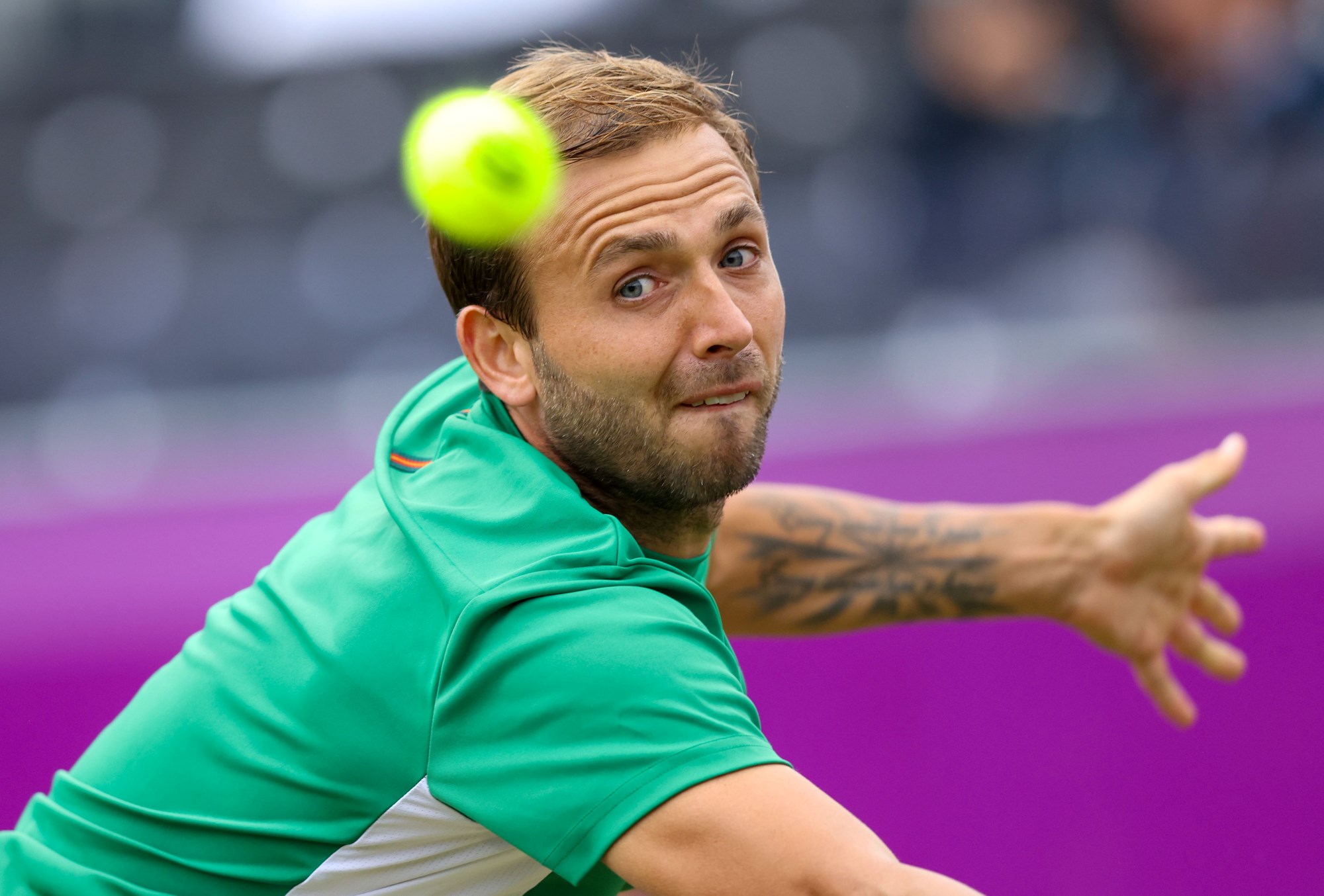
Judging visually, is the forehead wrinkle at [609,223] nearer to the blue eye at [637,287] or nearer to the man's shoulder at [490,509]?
the blue eye at [637,287]

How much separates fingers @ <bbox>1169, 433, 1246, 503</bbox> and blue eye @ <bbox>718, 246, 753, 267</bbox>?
1203mm

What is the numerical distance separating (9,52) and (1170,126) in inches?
174

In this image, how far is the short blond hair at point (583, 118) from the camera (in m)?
2.12

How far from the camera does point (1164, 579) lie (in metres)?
2.96

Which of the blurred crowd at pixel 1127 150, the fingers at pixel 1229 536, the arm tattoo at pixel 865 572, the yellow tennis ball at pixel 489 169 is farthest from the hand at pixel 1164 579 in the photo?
the blurred crowd at pixel 1127 150

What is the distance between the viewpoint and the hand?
114 inches

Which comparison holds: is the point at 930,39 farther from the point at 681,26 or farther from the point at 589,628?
the point at 589,628

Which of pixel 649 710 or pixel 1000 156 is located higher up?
pixel 1000 156

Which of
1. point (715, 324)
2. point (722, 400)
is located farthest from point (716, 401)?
point (715, 324)

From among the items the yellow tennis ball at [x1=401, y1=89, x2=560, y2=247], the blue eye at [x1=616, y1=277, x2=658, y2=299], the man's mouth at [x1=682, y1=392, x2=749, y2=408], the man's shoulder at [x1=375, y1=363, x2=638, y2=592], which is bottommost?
the man's shoulder at [x1=375, y1=363, x2=638, y2=592]

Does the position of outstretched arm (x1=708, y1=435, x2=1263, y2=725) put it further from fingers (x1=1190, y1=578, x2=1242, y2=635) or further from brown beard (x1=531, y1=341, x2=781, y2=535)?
brown beard (x1=531, y1=341, x2=781, y2=535)

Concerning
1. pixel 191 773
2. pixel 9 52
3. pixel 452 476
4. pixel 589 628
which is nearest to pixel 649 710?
pixel 589 628

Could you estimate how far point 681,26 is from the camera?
224 inches

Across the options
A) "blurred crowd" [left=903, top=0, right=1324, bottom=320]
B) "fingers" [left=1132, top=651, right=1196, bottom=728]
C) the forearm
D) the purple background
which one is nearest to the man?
the forearm
